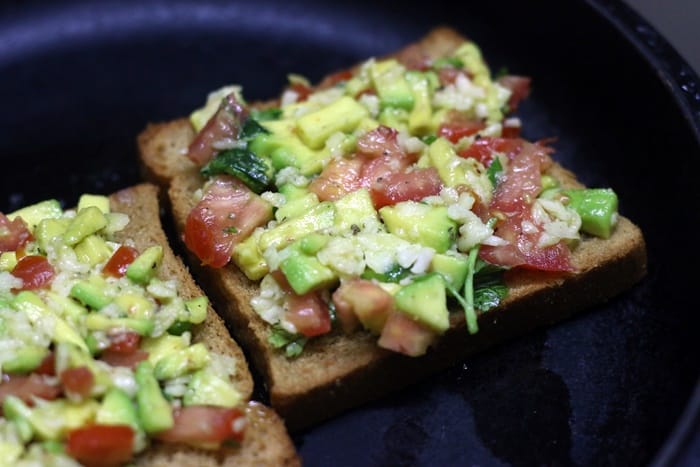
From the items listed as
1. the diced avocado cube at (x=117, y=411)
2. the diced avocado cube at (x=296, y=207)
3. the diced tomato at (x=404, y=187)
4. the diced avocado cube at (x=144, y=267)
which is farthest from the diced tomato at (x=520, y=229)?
the diced avocado cube at (x=117, y=411)

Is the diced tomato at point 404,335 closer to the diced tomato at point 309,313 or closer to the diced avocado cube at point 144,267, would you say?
the diced tomato at point 309,313

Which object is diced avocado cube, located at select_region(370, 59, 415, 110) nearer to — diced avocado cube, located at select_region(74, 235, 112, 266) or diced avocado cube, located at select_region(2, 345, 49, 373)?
diced avocado cube, located at select_region(74, 235, 112, 266)

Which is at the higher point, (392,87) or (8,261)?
(392,87)

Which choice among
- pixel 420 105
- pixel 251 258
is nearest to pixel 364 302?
pixel 251 258

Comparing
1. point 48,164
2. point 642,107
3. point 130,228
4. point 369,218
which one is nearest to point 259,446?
point 369,218

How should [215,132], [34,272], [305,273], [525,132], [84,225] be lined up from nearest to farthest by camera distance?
[305,273], [34,272], [84,225], [215,132], [525,132]

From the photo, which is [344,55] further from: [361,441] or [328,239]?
[361,441]

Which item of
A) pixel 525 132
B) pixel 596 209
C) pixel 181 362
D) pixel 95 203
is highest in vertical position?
pixel 596 209

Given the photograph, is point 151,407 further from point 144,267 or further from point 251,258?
point 251,258
